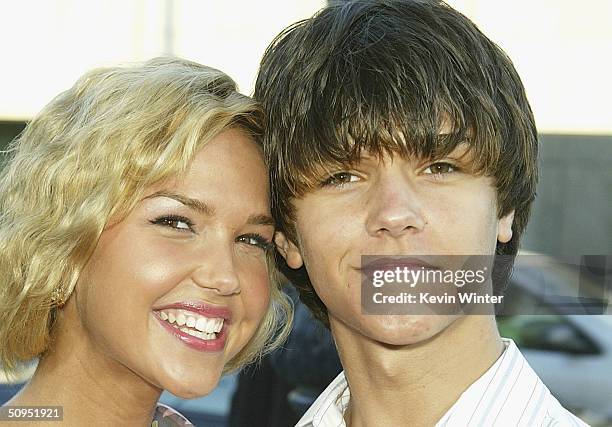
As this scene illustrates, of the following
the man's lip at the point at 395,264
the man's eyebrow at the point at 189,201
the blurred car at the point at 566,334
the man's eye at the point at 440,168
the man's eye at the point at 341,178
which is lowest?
the blurred car at the point at 566,334

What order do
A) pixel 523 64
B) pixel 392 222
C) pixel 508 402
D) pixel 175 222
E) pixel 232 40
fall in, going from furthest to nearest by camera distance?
pixel 232 40, pixel 523 64, pixel 175 222, pixel 508 402, pixel 392 222

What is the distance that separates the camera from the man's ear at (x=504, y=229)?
7.34ft

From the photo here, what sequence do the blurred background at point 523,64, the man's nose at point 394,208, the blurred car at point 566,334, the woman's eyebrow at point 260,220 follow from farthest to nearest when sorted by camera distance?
the blurred background at point 523,64 → the blurred car at point 566,334 → the woman's eyebrow at point 260,220 → the man's nose at point 394,208

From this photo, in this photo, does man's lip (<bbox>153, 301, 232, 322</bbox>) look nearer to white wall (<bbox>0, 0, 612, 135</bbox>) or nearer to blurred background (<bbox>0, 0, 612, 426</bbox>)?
blurred background (<bbox>0, 0, 612, 426</bbox>)

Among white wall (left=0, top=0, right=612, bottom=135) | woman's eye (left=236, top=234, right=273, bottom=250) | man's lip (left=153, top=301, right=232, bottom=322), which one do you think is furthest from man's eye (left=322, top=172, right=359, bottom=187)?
white wall (left=0, top=0, right=612, bottom=135)

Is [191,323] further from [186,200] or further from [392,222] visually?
[392,222]

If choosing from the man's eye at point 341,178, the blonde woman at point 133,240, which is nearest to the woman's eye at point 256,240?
the blonde woman at point 133,240

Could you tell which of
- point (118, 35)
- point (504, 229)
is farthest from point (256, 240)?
point (118, 35)

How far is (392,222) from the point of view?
6.52ft

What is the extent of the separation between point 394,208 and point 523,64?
2552 mm

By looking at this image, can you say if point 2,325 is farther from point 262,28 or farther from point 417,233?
point 262,28

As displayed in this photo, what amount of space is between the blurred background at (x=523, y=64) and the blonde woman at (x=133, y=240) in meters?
1.38

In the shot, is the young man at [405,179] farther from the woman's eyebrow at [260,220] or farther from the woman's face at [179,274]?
the woman's face at [179,274]

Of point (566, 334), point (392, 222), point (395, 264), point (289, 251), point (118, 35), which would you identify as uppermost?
point (392, 222)
